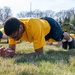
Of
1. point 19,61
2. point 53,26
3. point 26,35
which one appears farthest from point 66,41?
point 19,61

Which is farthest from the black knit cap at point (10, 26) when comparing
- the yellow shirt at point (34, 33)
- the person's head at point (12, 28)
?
the yellow shirt at point (34, 33)

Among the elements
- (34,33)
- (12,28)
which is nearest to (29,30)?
(34,33)

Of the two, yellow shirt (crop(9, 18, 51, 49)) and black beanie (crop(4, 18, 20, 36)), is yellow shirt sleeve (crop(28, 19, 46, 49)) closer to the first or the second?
yellow shirt (crop(9, 18, 51, 49))

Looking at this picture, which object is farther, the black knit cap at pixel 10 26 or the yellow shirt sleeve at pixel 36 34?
the yellow shirt sleeve at pixel 36 34

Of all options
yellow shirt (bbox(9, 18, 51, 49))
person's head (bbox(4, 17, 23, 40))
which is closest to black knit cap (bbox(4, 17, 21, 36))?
person's head (bbox(4, 17, 23, 40))

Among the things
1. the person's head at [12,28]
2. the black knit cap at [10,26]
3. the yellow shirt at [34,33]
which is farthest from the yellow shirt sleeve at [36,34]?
the black knit cap at [10,26]

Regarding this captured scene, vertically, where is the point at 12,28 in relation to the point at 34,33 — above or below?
above

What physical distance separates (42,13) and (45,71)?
41.1 metres

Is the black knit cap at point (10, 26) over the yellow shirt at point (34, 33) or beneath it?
over

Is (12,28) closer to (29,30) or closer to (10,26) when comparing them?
(10,26)

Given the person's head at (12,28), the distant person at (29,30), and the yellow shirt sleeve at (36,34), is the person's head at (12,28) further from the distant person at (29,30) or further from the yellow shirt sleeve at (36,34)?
the yellow shirt sleeve at (36,34)

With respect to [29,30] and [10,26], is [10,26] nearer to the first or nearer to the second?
[10,26]

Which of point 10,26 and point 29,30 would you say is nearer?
point 10,26

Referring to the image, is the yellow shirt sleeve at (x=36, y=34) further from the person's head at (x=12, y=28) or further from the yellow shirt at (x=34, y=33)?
the person's head at (x=12, y=28)
